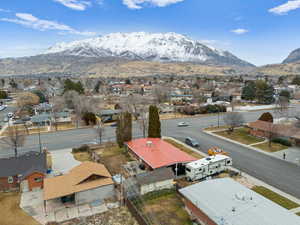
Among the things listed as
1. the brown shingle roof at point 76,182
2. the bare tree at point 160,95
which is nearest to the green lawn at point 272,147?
the brown shingle roof at point 76,182

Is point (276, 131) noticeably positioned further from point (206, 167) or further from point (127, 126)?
point (127, 126)

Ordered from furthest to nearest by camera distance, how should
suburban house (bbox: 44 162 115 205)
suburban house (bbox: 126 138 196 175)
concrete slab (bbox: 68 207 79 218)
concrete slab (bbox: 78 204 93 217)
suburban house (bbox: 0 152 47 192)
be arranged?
suburban house (bbox: 126 138 196 175)
suburban house (bbox: 0 152 47 192)
suburban house (bbox: 44 162 115 205)
concrete slab (bbox: 78 204 93 217)
concrete slab (bbox: 68 207 79 218)

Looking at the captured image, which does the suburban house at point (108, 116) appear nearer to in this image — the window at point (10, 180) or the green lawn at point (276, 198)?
the window at point (10, 180)

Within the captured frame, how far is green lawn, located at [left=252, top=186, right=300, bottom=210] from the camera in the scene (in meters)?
16.9

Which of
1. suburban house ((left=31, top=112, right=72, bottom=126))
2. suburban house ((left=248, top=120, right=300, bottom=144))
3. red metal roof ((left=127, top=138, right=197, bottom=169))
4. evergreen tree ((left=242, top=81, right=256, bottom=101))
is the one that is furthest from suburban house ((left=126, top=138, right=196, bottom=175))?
evergreen tree ((left=242, top=81, right=256, bottom=101))

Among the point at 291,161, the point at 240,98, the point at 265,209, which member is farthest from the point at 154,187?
the point at 240,98

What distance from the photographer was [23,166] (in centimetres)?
2202

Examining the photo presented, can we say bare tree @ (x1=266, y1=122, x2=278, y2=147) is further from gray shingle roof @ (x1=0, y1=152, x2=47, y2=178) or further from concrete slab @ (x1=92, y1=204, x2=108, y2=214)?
gray shingle roof @ (x1=0, y1=152, x2=47, y2=178)

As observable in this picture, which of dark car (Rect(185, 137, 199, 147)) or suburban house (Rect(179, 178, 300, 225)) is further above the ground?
suburban house (Rect(179, 178, 300, 225))

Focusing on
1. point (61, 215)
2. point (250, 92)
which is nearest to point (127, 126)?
point (61, 215)

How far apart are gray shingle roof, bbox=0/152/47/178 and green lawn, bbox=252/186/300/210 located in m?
20.7

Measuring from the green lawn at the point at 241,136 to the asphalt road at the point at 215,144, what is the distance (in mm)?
2516

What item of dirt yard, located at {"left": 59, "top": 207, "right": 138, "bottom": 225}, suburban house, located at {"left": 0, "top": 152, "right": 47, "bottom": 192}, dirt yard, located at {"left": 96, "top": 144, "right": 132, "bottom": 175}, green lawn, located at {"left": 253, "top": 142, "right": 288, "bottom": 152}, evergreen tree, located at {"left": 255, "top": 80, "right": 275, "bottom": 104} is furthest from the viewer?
evergreen tree, located at {"left": 255, "top": 80, "right": 275, "bottom": 104}

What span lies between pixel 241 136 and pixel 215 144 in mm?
6390
